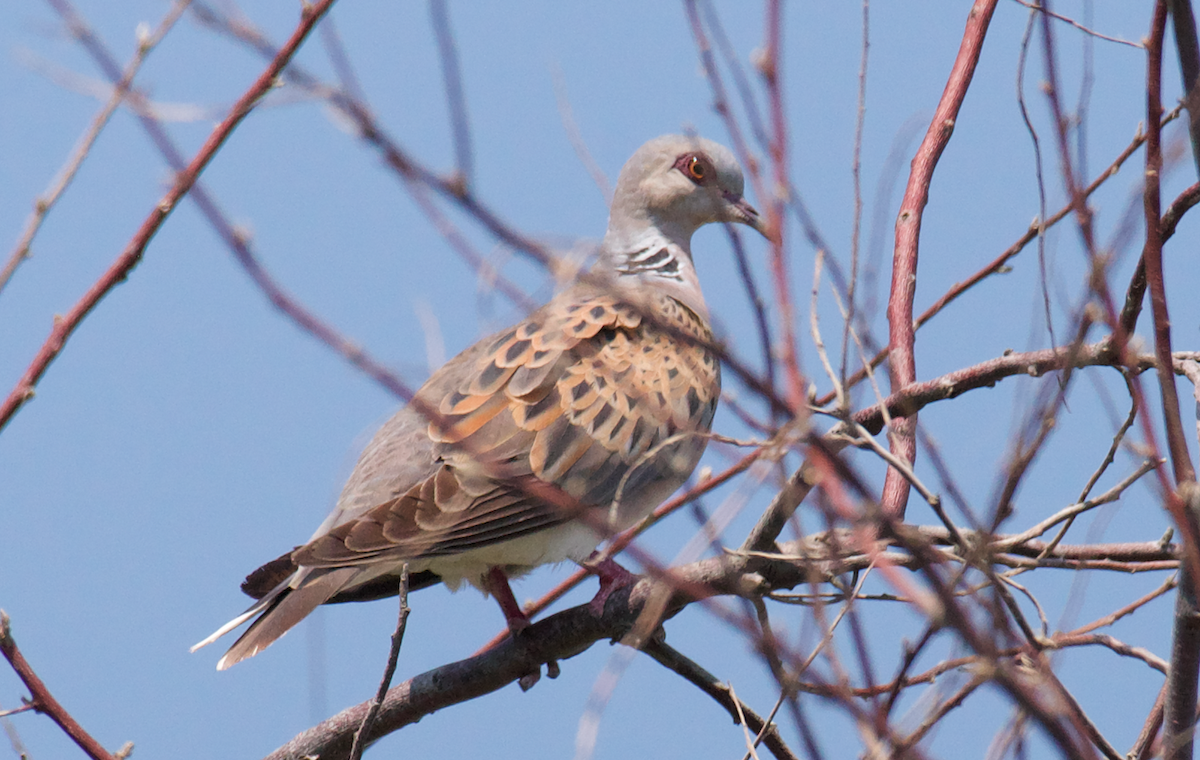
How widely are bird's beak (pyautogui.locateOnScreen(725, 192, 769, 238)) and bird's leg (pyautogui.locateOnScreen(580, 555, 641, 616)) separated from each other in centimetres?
135

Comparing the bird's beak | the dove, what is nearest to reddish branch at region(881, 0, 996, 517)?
the dove

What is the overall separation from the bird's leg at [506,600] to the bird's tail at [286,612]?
0.49 m

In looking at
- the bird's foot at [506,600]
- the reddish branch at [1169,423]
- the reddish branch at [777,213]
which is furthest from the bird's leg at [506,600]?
the reddish branch at [777,213]

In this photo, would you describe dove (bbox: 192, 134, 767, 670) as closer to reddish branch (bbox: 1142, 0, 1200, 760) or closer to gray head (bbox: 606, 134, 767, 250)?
gray head (bbox: 606, 134, 767, 250)

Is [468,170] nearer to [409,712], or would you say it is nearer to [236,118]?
[236,118]

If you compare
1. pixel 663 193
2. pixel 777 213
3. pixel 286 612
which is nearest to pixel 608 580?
pixel 286 612

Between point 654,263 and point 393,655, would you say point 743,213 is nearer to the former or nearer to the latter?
point 654,263

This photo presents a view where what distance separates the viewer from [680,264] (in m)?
4.59

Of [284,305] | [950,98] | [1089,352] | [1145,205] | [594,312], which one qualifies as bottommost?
[284,305]

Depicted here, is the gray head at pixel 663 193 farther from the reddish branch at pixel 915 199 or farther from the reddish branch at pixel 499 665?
the reddish branch at pixel 499 665

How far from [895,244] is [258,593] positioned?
2.02m

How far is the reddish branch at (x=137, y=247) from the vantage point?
4.17ft

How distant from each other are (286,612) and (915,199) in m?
2.05

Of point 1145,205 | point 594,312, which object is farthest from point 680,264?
A: point 1145,205
